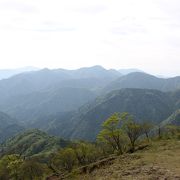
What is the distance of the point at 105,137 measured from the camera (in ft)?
276

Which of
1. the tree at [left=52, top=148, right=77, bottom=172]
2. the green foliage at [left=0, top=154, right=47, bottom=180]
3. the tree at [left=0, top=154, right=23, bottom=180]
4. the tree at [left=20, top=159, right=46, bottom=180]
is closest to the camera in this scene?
the tree at [left=0, top=154, right=23, bottom=180]

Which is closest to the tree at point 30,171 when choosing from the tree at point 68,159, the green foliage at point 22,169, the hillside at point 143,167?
the green foliage at point 22,169

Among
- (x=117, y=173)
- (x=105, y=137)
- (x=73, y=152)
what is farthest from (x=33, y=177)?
(x=117, y=173)

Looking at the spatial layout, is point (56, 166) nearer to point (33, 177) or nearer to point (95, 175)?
point (33, 177)

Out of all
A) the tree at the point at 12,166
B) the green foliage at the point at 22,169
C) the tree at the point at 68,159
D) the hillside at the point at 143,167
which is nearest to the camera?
the hillside at the point at 143,167

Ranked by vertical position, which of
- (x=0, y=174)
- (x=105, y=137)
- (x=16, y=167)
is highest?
(x=105, y=137)

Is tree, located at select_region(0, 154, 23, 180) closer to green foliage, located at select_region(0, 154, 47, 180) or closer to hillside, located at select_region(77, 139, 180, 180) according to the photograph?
green foliage, located at select_region(0, 154, 47, 180)

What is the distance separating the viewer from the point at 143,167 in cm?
4822

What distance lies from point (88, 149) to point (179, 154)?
169ft

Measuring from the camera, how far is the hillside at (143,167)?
42.7 m

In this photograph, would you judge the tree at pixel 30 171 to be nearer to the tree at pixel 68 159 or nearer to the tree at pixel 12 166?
the tree at pixel 12 166

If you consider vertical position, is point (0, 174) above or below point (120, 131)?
below

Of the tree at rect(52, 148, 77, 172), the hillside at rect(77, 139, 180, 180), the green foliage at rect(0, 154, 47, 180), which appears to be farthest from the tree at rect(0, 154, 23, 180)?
the hillside at rect(77, 139, 180, 180)

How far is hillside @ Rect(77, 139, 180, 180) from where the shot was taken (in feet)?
140
